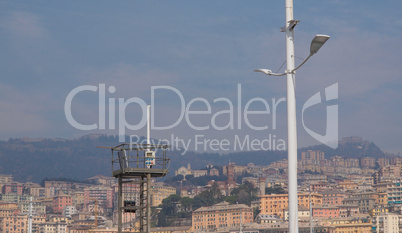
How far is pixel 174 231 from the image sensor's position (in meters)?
196

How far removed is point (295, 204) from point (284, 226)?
16758cm

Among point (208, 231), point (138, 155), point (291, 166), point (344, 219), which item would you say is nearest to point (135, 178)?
point (138, 155)

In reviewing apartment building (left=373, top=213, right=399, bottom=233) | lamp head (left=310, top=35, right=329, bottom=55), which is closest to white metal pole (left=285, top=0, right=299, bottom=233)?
lamp head (left=310, top=35, right=329, bottom=55)

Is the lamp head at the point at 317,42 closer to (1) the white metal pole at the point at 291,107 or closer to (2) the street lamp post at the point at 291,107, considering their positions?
(2) the street lamp post at the point at 291,107

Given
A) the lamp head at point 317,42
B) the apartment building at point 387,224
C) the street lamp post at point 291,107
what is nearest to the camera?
the lamp head at point 317,42

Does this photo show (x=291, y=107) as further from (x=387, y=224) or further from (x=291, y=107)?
(x=387, y=224)

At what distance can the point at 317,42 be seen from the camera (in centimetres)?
1295

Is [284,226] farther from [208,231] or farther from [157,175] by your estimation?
[157,175]

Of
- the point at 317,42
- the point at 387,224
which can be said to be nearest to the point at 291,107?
the point at 317,42

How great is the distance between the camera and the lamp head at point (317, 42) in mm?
12757

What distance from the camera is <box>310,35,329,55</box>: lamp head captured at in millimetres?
12757

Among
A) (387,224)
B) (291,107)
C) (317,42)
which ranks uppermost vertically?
(317,42)

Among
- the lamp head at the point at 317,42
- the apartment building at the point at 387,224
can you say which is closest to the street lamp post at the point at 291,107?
the lamp head at the point at 317,42

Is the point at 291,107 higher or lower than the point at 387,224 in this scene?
higher
